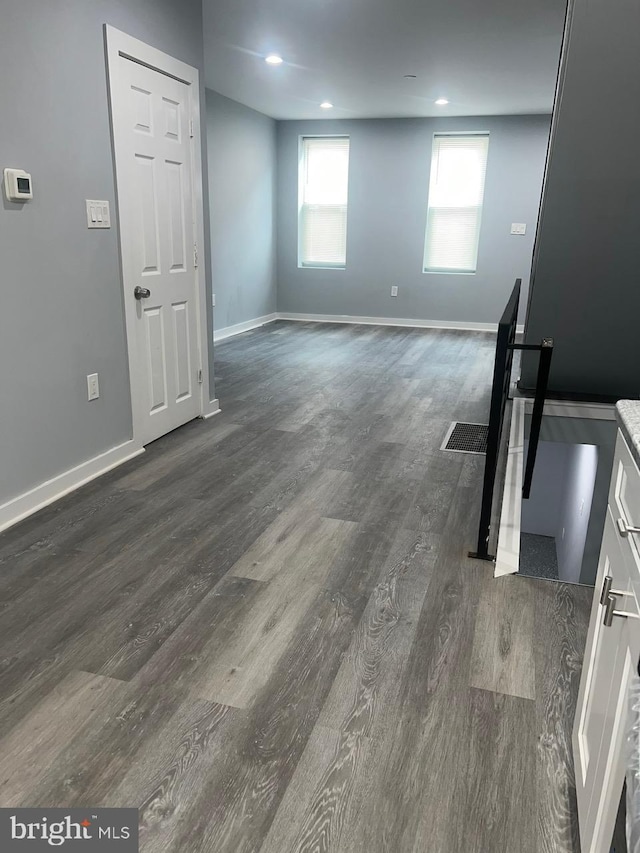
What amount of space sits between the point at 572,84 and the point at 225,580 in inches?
122

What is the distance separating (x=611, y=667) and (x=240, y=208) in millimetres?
6761

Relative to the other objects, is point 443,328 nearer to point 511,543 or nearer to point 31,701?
point 511,543

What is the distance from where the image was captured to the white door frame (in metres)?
2.86

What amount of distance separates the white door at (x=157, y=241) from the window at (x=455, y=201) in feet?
15.4

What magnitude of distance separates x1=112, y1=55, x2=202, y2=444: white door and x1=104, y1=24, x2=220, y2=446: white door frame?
0.01 metres

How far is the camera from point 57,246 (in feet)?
8.72

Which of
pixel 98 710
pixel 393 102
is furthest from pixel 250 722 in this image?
pixel 393 102

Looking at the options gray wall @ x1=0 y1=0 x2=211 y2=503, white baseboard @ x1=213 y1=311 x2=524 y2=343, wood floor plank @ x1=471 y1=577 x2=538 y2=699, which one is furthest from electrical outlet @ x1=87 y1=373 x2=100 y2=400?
white baseboard @ x1=213 y1=311 x2=524 y2=343

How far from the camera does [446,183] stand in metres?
A: 7.47

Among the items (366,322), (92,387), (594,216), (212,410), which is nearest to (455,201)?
(366,322)

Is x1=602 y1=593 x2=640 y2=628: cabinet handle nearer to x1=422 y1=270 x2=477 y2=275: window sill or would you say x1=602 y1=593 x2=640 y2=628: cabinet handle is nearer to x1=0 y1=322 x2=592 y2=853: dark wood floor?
x1=0 y1=322 x2=592 y2=853: dark wood floor

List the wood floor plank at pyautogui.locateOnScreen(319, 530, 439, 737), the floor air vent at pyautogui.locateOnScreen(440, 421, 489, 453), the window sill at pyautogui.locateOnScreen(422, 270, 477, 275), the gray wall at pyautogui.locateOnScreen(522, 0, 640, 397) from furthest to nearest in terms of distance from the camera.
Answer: the window sill at pyautogui.locateOnScreen(422, 270, 477, 275)
the floor air vent at pyautogui.locateOnScreen(440, 421, 489, 453)
the gray wall at pyautogui.locateOnScreen(522, 0, 640, 397)
the wood floor plank at pyautogui.locateOnScreen(319, 530, 439, 737)

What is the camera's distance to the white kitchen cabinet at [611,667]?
932 millimetres

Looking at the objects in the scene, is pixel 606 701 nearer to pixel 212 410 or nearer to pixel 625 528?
pixel 625 528
